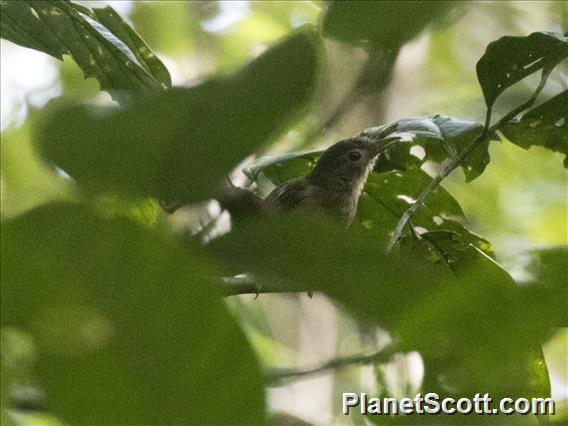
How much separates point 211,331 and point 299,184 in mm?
2150

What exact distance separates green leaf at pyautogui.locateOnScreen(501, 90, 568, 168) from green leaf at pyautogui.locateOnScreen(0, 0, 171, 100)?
0.83 meters

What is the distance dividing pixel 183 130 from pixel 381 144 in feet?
7.14

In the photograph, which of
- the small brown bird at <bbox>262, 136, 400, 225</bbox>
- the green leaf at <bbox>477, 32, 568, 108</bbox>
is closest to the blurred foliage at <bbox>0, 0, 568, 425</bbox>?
the green leaf at <bbox>477, 32, 568, 108</bbox>

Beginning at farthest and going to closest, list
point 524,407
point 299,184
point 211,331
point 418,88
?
point 418,88 → point 299,184 → point 524,407 → point 211,331

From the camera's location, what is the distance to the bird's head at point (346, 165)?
109 inches

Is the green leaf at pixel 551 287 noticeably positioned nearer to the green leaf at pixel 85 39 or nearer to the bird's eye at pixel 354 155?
the green leaf at pixel 85 39

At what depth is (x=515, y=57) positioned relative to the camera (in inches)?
59.4

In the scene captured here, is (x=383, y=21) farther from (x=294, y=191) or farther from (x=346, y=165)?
(x=346, y=165)

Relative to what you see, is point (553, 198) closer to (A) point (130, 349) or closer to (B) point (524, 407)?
(B) point (524, 407)

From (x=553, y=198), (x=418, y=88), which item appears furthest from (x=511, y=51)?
(x=418, y=88)

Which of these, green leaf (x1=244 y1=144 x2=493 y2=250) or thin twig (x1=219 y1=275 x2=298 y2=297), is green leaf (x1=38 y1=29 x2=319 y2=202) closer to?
thin twig (x1=219 y1=275 x2=298 y2=297)

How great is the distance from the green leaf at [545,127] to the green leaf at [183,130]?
1475 mm

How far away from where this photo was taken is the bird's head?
277cm

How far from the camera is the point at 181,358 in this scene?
43cm
